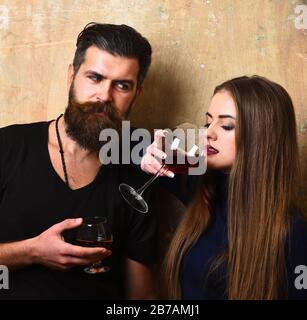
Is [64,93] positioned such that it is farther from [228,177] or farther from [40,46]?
[228,177]

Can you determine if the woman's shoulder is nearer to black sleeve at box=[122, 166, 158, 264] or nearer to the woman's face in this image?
the woman's face

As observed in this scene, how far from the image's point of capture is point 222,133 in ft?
5.86

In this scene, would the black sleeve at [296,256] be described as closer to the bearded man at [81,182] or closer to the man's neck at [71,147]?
the bearded man at [81,182]

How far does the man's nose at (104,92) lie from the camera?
1.95 meters

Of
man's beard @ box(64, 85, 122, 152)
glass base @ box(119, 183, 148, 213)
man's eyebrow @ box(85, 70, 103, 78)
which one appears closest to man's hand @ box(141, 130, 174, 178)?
glass base @ box(119, 183, 148, 213)

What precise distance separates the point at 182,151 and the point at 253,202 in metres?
0.32

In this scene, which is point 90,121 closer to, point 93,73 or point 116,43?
point 93,73

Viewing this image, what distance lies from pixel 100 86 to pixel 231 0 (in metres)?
0.72

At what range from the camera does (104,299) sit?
194 centimetres

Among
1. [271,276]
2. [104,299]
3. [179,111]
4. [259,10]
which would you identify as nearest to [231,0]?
[259,10]

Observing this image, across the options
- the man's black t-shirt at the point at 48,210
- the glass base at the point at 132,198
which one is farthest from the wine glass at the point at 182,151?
the man's black t-shirt at the point at 48,210

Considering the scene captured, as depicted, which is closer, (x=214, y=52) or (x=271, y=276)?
(x=271, y=276)

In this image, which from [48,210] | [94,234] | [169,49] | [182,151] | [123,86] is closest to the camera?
[94,234]

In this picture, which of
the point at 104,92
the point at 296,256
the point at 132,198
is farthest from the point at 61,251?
the point at 296,256
